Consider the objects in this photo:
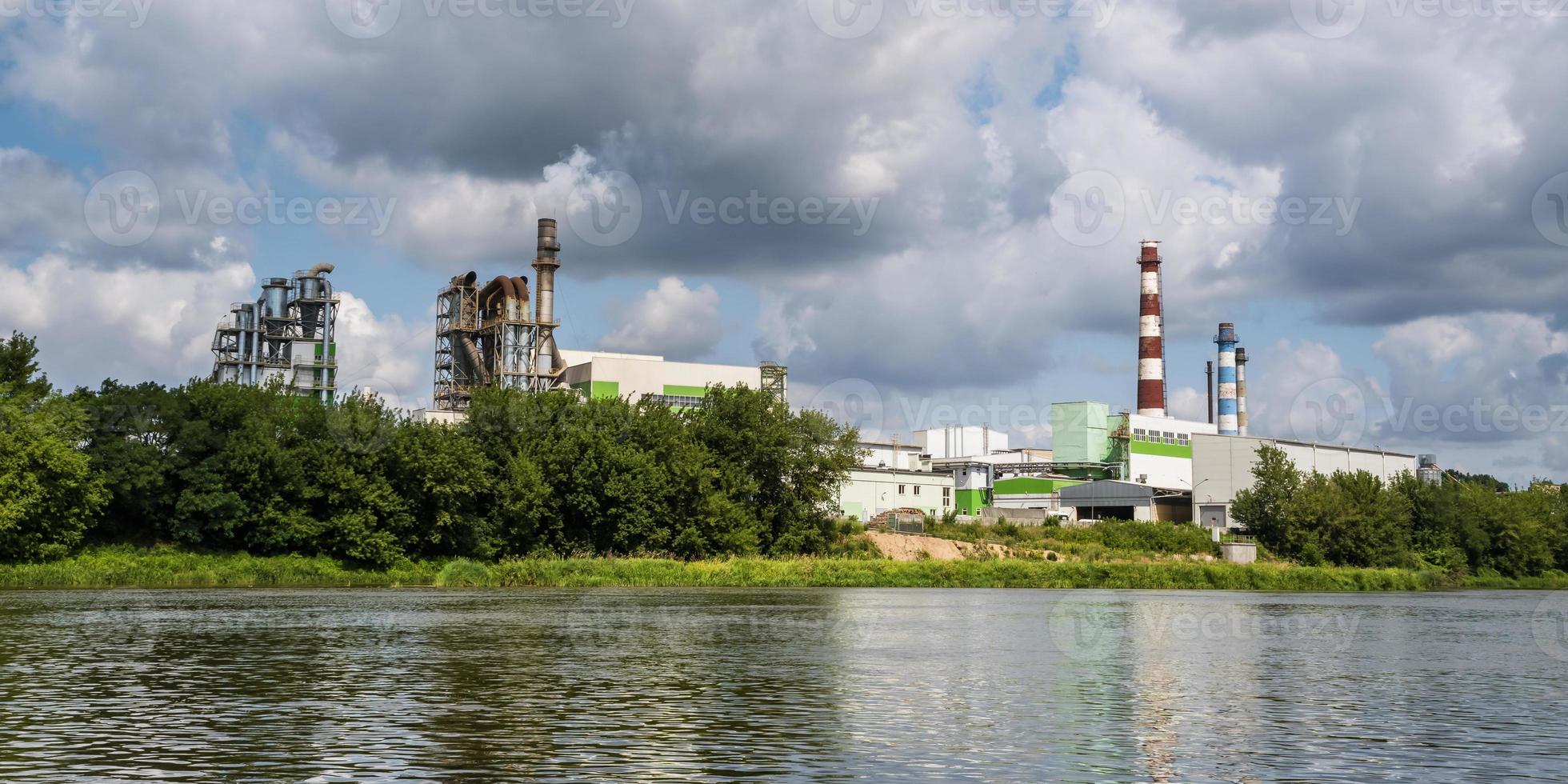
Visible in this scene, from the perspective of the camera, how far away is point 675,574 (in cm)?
6256

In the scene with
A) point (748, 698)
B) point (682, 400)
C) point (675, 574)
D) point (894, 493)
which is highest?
point (682, 400)

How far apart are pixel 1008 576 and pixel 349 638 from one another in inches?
1852

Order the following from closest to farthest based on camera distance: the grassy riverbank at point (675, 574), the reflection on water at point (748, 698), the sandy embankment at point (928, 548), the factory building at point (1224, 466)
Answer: the reflection on water at point (748, 698) < the grassy riverbank at point (675, 574) < the sandy embankment at point (928, 548) < the factory building at point (1224, 466)

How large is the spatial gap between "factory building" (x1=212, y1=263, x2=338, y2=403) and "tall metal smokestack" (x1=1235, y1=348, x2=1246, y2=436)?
9949cm

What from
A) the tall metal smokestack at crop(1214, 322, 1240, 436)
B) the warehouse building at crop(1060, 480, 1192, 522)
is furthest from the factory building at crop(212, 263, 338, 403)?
the tall metal smokestack at crop(1214, 322, 1240, 436)

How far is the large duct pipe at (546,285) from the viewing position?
106m

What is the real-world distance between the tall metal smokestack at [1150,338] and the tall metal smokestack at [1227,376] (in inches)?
575

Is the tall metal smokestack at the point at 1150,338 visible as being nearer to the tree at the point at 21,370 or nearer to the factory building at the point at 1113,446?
the factory building at the point at 1113,446

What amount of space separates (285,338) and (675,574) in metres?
60.5

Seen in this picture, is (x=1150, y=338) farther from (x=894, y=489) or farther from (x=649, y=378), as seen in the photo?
(x=649, y=378)

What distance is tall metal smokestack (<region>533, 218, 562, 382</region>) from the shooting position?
10644cm

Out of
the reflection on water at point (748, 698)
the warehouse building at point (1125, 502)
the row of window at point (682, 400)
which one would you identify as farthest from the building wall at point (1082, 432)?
the reflection on water at point (748, 698)

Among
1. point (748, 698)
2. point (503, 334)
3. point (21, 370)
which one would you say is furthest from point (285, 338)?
point (748, 698)

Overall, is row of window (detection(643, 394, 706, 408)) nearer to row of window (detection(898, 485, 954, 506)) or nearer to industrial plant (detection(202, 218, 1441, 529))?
industrial plant (detection(202, 218, 1441, 529))
